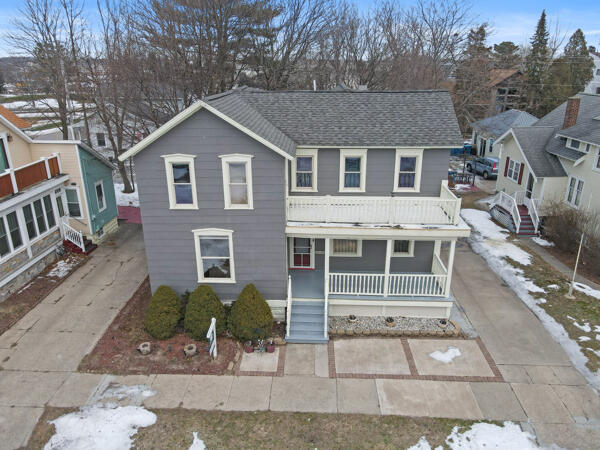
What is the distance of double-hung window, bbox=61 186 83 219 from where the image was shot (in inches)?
781

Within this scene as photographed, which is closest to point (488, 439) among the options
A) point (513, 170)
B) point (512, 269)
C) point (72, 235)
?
point (512, 269)

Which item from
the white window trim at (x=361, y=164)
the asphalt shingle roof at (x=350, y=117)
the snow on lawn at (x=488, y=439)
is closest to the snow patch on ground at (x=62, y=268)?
the asphalt shingle roof at (x=350, y=117)

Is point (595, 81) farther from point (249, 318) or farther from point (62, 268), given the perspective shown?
point (62, 268)

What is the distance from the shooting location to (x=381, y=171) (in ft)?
48.7

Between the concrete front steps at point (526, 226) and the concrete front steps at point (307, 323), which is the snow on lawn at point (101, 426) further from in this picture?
the concrete front steps at point (526, 226)

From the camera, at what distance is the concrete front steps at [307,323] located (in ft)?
43.5

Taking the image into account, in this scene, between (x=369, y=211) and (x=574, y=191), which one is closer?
(x=369, y=211)

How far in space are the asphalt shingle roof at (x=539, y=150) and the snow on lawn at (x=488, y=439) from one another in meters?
18.3

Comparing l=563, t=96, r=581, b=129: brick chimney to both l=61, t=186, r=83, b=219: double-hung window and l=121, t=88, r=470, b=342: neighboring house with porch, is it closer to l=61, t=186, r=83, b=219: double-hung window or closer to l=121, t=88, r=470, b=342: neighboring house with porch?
l=121, t=88, r=470, b=342: neighboring house with porch

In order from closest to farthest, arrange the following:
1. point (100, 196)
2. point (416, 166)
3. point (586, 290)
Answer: point (416, 166) < point (586, 290) < point (100, 196)

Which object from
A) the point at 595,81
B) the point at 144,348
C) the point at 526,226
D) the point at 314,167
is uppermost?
the point at 595,81

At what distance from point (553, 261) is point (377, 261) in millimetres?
9906

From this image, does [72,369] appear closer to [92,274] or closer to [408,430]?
[92,274]

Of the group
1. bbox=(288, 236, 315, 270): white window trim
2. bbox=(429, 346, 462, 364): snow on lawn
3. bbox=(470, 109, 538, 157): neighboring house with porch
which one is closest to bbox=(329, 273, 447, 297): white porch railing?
bbox=(288, 236, 315, 270): white window trim
